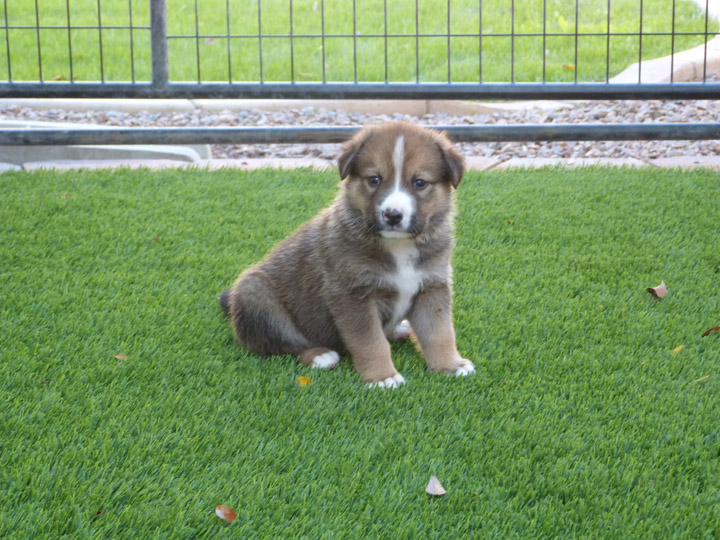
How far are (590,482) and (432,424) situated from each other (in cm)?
58

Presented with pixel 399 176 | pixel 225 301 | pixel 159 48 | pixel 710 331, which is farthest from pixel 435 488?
pixel 159 48

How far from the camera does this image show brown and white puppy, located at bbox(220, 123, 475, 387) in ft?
10.9

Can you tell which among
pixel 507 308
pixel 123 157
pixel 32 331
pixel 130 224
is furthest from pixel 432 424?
pixel 123 157

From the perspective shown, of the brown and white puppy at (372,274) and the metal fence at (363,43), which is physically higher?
Result: the metal fence at (363,43)

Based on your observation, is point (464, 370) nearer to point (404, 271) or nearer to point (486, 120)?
point (404, 271)

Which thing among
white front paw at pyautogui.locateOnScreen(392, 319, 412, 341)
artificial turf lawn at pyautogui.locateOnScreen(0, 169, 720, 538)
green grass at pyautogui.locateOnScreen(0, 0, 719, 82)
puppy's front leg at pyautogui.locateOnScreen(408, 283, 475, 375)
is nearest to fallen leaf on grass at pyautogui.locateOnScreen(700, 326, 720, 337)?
artificial turf lawn at pyautogui.locateOnScreen(0, 169, 720, 538)

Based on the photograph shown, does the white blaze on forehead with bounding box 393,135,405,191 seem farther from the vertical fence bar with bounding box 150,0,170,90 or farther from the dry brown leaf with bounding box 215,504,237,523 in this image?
A: the vertical fence bar with bounding box 150,0,170,90

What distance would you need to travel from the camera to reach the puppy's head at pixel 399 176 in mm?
3258

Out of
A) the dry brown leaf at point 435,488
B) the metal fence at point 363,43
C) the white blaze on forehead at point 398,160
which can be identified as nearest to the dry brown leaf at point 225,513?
the dry brown leaf at point 435,488

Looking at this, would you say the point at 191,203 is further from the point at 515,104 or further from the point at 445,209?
the point at 515,104

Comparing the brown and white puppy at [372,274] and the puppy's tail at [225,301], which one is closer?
the brown and white puppy at [372,274]

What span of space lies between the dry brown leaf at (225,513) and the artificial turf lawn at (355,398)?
0.02 m

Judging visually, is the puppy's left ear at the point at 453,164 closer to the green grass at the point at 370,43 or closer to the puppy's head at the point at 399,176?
the puppy's head at the point at 399,176

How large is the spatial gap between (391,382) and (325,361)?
1.01 ft
